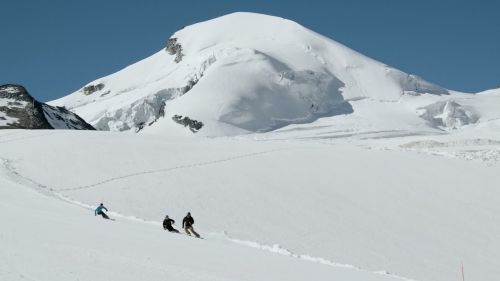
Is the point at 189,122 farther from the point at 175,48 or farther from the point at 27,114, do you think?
the point at 175,48

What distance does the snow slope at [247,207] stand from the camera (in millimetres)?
14054

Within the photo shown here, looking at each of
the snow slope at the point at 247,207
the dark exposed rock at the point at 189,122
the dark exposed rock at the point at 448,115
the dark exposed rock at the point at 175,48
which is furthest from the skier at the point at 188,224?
the dark exposed rock at the point at 175,48

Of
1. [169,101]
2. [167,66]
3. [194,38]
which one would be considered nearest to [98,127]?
[169,101]

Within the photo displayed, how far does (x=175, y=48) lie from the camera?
6383 inches

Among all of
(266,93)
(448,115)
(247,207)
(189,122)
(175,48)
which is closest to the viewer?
(247,207)

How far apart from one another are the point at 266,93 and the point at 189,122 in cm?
2001

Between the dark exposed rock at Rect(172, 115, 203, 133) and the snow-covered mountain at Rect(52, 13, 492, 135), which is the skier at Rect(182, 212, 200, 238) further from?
the dark exposed rock at Rect(172, 115, 203, 133)

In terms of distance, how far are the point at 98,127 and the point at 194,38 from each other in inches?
2182

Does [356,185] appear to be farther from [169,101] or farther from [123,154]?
[169,101]

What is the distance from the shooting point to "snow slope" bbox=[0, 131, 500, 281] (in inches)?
553

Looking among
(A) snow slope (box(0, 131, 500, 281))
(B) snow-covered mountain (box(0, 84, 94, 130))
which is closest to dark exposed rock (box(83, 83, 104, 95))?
(B) snow-covered mountain (box(0, 84, 94, 130))

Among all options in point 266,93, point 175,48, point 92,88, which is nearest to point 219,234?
point 266,93

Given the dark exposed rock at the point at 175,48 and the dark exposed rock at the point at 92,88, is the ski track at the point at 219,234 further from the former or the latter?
the dark exposed rock at the point at 92,88

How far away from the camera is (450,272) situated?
22.8 metres
